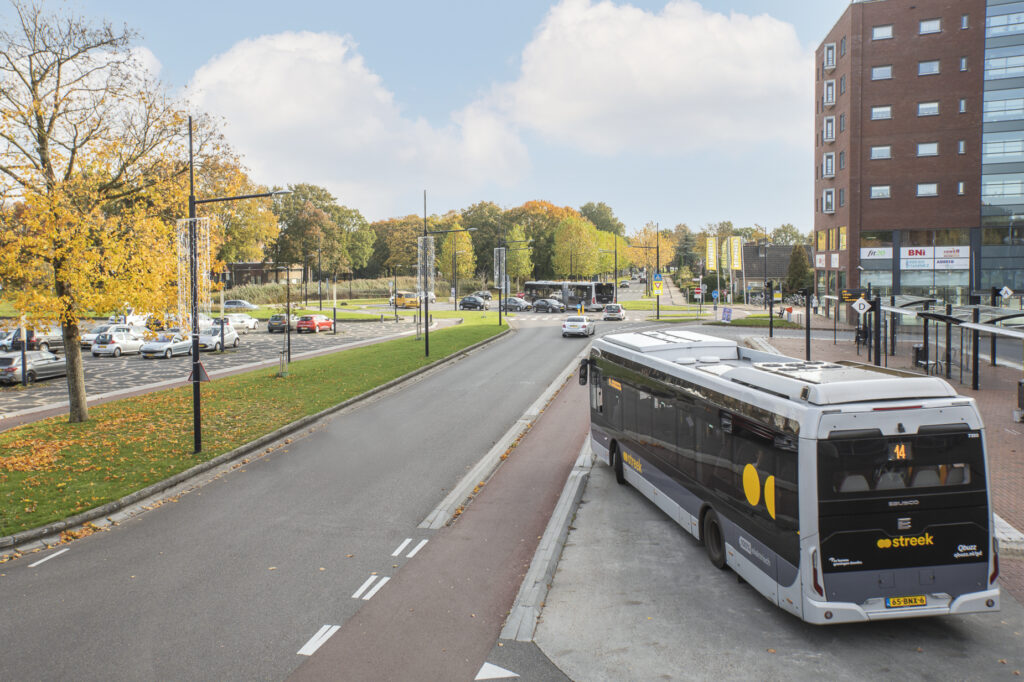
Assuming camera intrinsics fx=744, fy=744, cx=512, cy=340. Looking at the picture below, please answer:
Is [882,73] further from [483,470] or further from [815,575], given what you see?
[815,575]

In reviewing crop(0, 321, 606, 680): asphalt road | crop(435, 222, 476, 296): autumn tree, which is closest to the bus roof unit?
crop(0, 321, 606, 680): asphalt road

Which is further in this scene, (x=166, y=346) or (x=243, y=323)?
(x=243, y=323)

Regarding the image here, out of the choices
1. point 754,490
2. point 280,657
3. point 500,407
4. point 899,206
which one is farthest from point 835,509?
point 899,206

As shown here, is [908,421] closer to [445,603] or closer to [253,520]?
[445,603]

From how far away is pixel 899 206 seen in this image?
52.3m

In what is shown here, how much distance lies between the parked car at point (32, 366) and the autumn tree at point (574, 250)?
83.7 meters

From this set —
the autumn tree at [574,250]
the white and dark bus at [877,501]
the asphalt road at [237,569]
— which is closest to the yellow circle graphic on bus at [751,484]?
the white and dark bus at [877,501]

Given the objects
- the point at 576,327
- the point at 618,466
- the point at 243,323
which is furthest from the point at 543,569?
the point at 243,323

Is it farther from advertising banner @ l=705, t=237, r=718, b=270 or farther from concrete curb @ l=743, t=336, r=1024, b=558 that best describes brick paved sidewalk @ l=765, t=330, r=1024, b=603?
advertising banner @ l=705, t=237, r=718, b=270

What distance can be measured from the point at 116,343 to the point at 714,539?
3890 centimetres

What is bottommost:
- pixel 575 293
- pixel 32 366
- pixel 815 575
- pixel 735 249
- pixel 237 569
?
pixel 237 569

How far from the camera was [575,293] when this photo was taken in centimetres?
8556

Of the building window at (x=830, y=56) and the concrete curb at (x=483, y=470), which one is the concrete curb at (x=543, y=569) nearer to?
the concrete curb at (x=483, y=470)

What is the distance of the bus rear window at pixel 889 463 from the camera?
7.55 m
